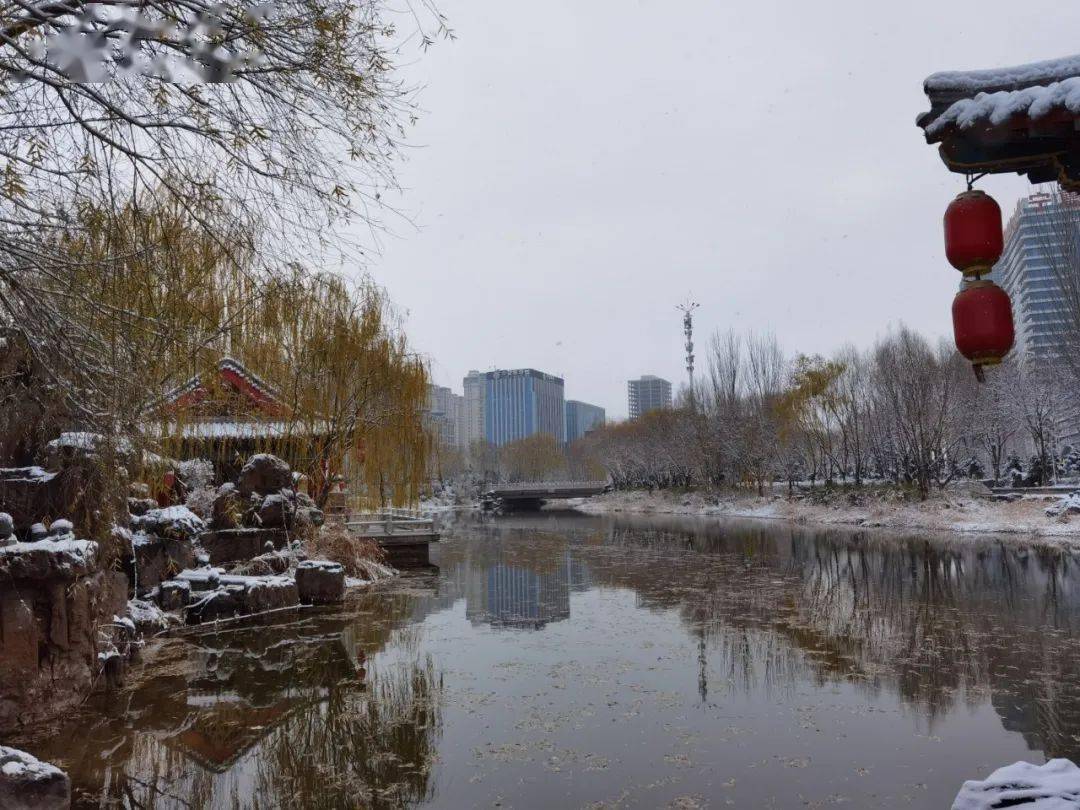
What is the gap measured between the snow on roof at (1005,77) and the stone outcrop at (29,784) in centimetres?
494

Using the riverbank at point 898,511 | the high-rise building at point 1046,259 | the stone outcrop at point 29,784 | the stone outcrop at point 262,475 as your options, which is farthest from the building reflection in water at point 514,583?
the high-rise building at point 1046,259

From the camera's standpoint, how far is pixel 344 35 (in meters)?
3.25

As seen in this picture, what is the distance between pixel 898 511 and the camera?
67.0 ft

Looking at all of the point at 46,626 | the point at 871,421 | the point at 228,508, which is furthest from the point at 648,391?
the point at 46,626

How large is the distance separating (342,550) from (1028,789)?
10.6 metres

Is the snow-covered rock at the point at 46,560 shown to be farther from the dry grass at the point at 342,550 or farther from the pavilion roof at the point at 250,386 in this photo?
the dry grass at the point at 342,550

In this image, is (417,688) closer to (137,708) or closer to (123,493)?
(137,708)

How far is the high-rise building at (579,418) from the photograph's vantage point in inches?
3509

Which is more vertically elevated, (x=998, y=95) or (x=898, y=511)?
(x=998, y=95)

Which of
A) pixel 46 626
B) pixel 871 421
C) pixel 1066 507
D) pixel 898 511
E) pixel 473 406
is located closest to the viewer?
pixel 46 626

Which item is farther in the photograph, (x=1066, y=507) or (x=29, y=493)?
(x=1066, y=507)

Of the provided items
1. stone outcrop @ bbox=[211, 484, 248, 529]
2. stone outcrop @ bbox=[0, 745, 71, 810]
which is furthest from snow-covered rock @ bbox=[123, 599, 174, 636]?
stone outcrop @ bbox=[0, 745, 71, 810]

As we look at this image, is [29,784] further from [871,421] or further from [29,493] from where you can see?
[871,421]

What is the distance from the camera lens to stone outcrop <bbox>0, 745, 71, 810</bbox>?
3.42 meters
